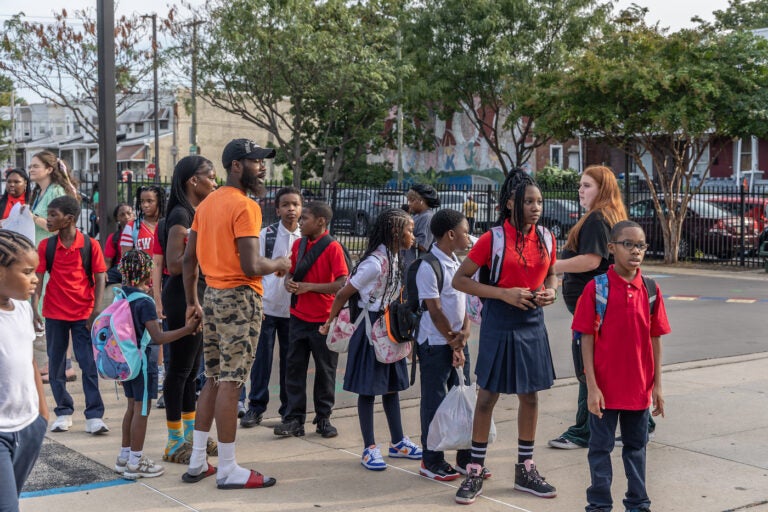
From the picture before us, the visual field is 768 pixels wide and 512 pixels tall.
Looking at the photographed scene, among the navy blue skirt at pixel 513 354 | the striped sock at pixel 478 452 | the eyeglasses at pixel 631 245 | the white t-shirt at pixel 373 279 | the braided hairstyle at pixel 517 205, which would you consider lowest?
the striped sock at pixel 478 452

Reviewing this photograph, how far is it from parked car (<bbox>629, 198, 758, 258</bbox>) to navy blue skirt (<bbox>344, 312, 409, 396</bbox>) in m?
16.6

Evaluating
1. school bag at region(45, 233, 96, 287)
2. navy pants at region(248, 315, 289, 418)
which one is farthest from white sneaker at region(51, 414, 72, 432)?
navy pants at region(248, 315, 289, 418)

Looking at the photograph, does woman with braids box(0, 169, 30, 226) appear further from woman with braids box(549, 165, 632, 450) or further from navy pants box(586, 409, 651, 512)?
navy pants box(586, 409, 651, 512)

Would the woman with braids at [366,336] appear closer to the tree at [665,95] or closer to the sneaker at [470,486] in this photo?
the sneaker at [470,486]

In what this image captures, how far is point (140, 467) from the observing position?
549 centimetres

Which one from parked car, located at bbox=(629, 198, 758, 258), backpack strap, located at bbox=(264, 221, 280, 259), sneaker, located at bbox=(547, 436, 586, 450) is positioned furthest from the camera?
parked car, located at bbox=(629, 198, 758, 258)

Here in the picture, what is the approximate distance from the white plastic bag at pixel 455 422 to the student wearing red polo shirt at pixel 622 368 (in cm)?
84

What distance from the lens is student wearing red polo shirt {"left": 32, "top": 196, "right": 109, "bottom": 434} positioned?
6789 mm

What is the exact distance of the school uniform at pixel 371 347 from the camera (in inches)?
227

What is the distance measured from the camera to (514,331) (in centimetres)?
516

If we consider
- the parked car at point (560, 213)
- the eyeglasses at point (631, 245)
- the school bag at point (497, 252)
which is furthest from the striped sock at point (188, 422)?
the parked car at point (560, 213)

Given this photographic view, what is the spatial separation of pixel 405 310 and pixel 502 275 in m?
0.74

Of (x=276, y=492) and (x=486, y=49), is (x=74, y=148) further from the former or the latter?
(x=276, y=492)

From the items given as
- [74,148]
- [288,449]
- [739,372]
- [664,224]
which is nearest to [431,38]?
[664,224]
